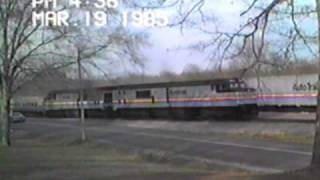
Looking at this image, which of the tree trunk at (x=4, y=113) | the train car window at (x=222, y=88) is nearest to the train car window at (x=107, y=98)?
the train car window at (x=222, y=88)

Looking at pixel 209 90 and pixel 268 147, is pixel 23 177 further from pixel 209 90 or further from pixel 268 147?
pixel 209 90

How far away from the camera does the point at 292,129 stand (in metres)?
45.2

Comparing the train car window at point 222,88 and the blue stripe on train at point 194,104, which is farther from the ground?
the train car window at point 222,88

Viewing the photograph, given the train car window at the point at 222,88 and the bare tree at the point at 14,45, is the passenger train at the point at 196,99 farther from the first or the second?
the bare tree at the point at 14,45

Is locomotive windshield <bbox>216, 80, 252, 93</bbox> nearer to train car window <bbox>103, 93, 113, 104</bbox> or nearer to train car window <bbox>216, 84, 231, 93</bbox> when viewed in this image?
train car window <bbox>216, 84, 231, 93</bbox>

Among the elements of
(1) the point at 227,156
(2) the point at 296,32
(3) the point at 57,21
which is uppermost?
(3) the point at 57,21

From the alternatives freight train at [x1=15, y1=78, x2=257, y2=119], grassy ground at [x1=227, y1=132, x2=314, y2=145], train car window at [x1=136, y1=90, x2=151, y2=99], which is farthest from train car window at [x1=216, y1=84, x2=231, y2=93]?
grassy ground at [x1=227, y1=132, x2=314, y2=145]

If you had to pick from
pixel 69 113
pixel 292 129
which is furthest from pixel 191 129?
pixel 69 113

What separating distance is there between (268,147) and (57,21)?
37.6 ft

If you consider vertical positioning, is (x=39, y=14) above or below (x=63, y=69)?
above

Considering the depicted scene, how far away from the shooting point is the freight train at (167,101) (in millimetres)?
60812

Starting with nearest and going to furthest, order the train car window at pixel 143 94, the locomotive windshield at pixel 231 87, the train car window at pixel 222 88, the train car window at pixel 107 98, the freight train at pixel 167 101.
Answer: the locomotive windshield at pixel 231 87 → the freight train at pixel 167 101 → the train car window at pixel 222 88 → the train car window at pixel 143 94 → the train car window at pixel 107 98

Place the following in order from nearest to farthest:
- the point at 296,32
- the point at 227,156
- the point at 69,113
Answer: the point at 296,32 < the point at 227,156 < the point at 69,113

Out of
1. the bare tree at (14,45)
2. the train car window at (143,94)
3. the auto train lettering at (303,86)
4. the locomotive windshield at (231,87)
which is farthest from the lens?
the train car window at (143,94)
